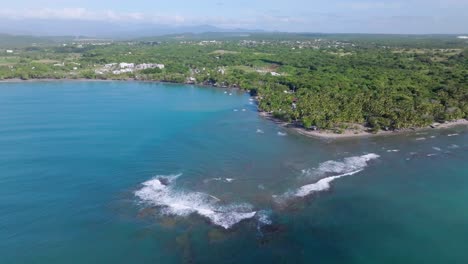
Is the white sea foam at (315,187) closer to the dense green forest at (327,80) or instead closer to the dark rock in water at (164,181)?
the dark rock in water at (164,181)

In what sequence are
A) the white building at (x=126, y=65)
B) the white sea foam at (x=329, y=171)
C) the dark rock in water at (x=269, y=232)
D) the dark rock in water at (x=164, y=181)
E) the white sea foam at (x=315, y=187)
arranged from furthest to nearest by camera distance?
the white building at (x=126, y=65)
the dark rock in water at (x=164, y=181)
the white sea foam at (x=329, y=171)
the white sea foam at (x=315, y=187)
the dark rock in water at (x=269, y=232)

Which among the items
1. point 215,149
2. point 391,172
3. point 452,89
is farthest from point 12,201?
point 452,89

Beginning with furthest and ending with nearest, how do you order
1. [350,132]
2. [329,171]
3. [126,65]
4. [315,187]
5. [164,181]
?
[126,65], [350,132], [329,171], [164,181], [315,187]

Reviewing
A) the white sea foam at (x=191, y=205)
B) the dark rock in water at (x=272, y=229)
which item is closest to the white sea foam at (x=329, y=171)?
the dark rock in water at (x=272, y=229)

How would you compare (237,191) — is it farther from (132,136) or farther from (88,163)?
(132,136)

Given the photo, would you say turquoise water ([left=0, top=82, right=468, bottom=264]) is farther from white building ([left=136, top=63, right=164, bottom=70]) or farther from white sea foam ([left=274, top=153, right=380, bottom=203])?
white building ([left=136, top=63, right=164, bottom=70])

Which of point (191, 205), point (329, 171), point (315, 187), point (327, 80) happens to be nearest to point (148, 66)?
point (327, 80)

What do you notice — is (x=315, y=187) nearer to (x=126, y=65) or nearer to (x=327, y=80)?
(x=327, y=80)
